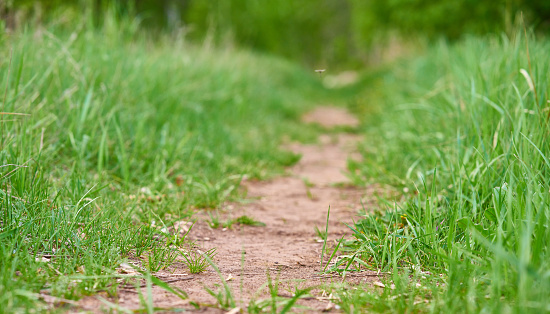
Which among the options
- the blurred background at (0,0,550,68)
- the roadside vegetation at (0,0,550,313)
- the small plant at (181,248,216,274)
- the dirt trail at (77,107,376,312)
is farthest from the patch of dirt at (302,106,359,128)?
the small plant at (181,248,216,274)

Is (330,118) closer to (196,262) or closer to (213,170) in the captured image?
(213,170)

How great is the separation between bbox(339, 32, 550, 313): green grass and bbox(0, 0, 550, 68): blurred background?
19.6 inches

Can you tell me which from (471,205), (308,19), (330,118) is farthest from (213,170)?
(308,19)

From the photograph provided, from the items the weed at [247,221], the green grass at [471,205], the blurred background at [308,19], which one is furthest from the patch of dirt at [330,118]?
the weed at [247,221]

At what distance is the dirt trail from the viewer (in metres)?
1.64

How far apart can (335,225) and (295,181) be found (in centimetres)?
120

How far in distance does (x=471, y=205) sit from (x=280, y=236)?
91cm

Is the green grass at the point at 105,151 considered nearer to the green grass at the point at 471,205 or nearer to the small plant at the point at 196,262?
the small plant at the point at 196,262

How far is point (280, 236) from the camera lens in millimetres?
2443

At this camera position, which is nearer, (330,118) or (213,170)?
(213,170)

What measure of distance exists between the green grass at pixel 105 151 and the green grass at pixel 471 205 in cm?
87

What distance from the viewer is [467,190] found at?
2.34 m

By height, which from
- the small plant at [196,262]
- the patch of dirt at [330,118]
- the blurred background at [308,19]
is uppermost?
the blurred background at [308,19]

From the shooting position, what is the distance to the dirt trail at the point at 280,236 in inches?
64.7
